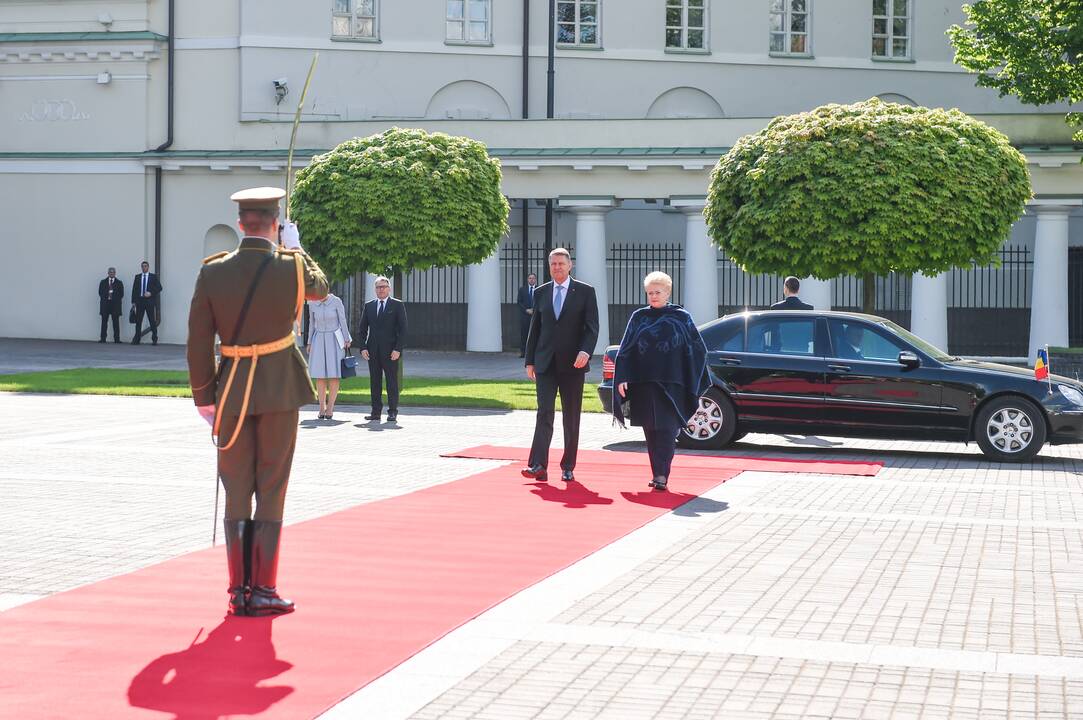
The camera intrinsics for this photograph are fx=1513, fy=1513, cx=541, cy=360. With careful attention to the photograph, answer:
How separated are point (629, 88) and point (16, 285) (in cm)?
1756

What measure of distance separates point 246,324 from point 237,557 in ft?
3.68

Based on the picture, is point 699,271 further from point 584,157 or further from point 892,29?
point 892,29

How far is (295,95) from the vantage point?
39.9m

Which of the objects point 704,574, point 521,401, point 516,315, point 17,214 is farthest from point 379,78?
point 704,574

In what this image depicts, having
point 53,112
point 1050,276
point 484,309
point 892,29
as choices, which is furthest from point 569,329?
point 892,29

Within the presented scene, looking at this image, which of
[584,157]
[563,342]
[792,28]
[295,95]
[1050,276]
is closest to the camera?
[563,342]

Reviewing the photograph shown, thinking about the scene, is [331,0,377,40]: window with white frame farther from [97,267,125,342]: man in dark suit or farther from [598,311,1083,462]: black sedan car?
[598,311,1083,462]: black sedan car

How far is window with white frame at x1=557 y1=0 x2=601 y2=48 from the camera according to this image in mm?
41500

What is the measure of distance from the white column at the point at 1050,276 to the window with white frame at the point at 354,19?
17.9 m

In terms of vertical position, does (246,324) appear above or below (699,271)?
below

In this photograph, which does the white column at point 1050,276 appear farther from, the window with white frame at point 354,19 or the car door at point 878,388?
the car door at point 878,388

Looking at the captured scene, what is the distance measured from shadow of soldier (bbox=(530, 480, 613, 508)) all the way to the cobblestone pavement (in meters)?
0.84

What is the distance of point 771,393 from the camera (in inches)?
623

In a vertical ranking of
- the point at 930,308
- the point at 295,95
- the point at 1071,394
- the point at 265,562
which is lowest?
the point at 265,562
